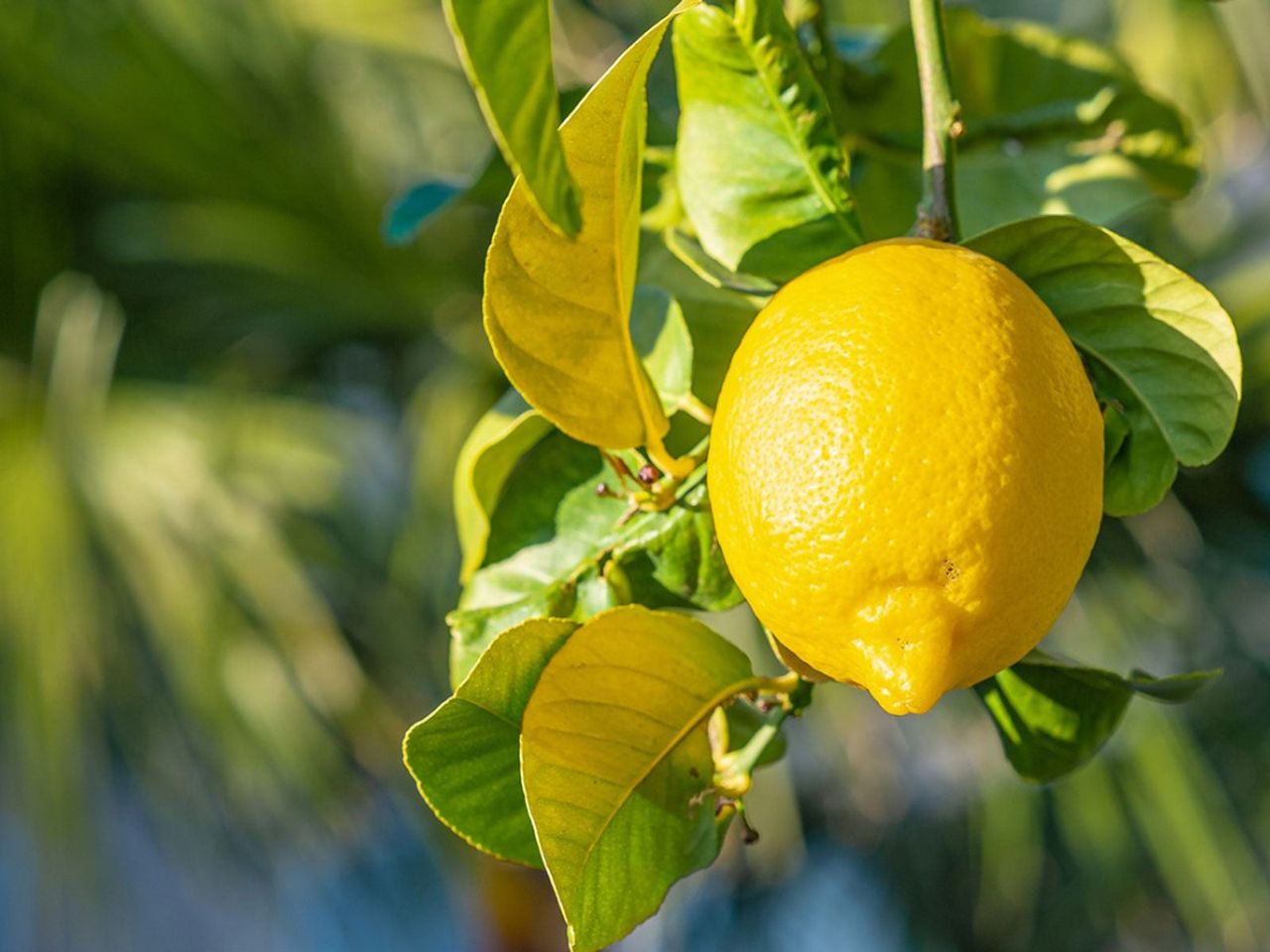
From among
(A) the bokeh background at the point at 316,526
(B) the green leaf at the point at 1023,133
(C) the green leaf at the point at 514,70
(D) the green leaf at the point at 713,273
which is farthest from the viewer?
(A) the bokeh background at the point at 316,526

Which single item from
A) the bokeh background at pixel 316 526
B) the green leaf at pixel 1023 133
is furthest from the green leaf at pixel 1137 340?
the bokeh background at pixel 316 526

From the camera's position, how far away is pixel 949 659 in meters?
0.24

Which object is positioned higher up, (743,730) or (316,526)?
(743,730)

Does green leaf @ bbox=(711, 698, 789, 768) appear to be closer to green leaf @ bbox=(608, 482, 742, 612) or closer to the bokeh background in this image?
green leaf @ bbox=(608, 482, 742, 612)

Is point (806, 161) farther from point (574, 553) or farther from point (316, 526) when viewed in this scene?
point (316, 526)

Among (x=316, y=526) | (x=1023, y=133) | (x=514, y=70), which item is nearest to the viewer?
(x=514, y=70)

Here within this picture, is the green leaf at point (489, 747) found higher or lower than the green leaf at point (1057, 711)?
higher

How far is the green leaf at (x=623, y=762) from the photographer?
248 mm

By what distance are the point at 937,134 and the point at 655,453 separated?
10 centimetres

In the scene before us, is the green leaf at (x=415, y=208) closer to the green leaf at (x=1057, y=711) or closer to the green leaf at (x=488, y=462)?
the green leaf at (x=488, y=462)

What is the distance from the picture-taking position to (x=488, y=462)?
1.04ft

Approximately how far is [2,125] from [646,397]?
2027 mm

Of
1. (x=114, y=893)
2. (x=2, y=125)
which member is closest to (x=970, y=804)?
(x=114, y=893)

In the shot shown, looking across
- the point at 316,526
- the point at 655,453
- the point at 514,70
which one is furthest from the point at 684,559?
the point at 316,526
